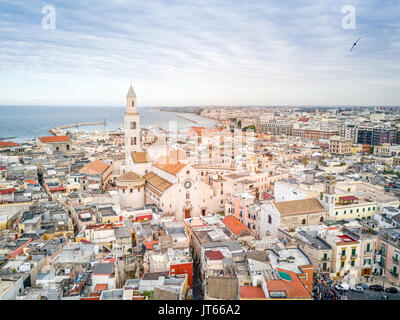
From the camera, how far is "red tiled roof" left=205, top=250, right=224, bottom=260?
6.95 metres

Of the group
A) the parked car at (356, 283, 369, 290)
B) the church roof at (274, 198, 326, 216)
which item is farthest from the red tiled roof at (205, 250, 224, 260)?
the parked car at (356, 283, 369, 290)

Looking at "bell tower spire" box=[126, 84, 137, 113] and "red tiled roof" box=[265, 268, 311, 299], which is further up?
"bell tower spire" box=[126, 84, 137, 113]

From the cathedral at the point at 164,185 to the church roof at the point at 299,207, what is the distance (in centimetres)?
371

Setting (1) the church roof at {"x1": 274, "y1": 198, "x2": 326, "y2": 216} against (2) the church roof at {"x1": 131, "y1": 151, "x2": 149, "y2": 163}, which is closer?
(1) the church roof at {"x1": 274, "y1": 198, "x2": 326, "y2": 216}

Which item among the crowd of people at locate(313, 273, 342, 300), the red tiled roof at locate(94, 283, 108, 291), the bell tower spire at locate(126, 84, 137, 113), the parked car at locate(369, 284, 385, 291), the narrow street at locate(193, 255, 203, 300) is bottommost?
the narrow street at locate(193, 255, 203, 300)

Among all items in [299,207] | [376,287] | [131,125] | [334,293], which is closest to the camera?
[334,293]

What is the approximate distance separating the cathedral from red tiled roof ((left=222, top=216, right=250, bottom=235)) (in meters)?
2.52

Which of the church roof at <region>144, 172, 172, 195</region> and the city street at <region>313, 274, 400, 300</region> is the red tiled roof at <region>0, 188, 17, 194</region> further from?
the city street at <region>313, 274, 400, 300</region>

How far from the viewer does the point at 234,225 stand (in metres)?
9.23

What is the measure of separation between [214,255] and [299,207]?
139 inches

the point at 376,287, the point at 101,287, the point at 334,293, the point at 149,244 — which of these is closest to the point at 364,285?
the point at 376,287

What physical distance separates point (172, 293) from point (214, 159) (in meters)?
13.2

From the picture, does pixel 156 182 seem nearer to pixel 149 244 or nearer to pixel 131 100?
pixel 131 100

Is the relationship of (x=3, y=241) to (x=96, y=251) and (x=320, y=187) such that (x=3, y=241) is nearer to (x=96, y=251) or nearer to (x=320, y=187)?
(x=96, y=251)
